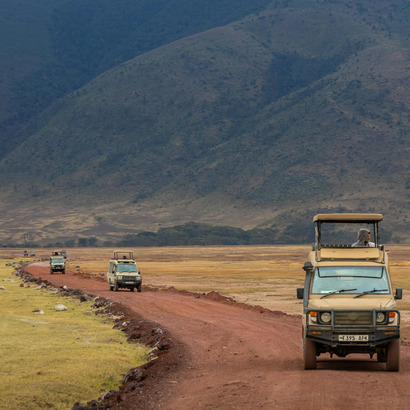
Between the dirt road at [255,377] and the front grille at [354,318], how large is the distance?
1.05 m

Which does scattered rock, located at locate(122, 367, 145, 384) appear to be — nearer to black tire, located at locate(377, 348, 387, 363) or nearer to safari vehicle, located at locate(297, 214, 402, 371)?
safari vehicle, located at locate(297, 214, 402, 371)

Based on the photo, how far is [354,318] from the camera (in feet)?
51.6

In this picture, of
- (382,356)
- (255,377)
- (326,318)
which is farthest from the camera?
(382,356)

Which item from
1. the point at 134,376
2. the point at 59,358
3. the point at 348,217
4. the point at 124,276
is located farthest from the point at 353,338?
the point at 124,276

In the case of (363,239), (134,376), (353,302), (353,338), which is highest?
(363,239)

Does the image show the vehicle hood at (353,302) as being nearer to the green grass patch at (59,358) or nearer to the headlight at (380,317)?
the headlight at (380,317)

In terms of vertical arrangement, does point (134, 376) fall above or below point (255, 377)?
below

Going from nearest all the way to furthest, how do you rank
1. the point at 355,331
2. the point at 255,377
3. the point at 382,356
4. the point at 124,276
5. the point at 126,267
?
the point at 355,331
the point at 255,377
the point at 382,356
the point at 124,276
the point at 126,267

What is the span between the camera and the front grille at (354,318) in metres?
15.7

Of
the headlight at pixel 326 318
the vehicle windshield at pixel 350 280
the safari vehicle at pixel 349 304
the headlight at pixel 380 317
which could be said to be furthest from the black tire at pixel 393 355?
the headlight at pixel 326 318

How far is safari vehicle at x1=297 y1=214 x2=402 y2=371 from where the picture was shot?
1570 cm

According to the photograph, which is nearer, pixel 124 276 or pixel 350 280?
pixel 350 280

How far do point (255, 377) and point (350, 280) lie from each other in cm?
293

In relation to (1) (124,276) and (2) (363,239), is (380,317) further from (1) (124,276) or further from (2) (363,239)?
(1) (124,276)
